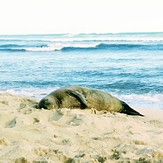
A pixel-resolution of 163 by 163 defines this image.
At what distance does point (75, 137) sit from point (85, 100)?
2428mm

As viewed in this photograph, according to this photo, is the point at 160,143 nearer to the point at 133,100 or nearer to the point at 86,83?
the point at 133,100

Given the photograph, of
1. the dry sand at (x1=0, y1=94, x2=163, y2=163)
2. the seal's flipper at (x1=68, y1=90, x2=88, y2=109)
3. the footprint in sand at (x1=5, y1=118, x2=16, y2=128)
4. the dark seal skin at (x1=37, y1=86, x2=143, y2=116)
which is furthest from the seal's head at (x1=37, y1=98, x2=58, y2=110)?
the footprint in sand at (x1=5, y1=118, x2=16, y2=128)

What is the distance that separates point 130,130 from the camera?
4.91m

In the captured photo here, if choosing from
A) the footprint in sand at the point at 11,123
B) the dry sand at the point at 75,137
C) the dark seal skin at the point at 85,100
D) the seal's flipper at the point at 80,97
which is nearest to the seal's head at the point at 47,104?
the dark seal skin at the point at 85,100

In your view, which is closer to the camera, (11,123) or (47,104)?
(11,123)

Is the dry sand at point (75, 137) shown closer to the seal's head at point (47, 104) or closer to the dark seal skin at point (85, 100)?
the seal's head at point (47, 104)

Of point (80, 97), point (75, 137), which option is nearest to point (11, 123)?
point (75, 137)

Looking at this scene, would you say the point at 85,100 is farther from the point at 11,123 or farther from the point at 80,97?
the point at 11,123

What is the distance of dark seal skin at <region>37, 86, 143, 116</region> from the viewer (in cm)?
673

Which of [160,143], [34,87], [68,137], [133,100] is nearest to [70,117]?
[68,137]

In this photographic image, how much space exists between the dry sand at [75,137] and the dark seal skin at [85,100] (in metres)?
0.67

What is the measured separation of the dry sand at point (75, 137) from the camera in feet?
11.7

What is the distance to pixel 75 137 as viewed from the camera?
4418 millimetres

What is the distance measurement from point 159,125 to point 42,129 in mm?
1870
